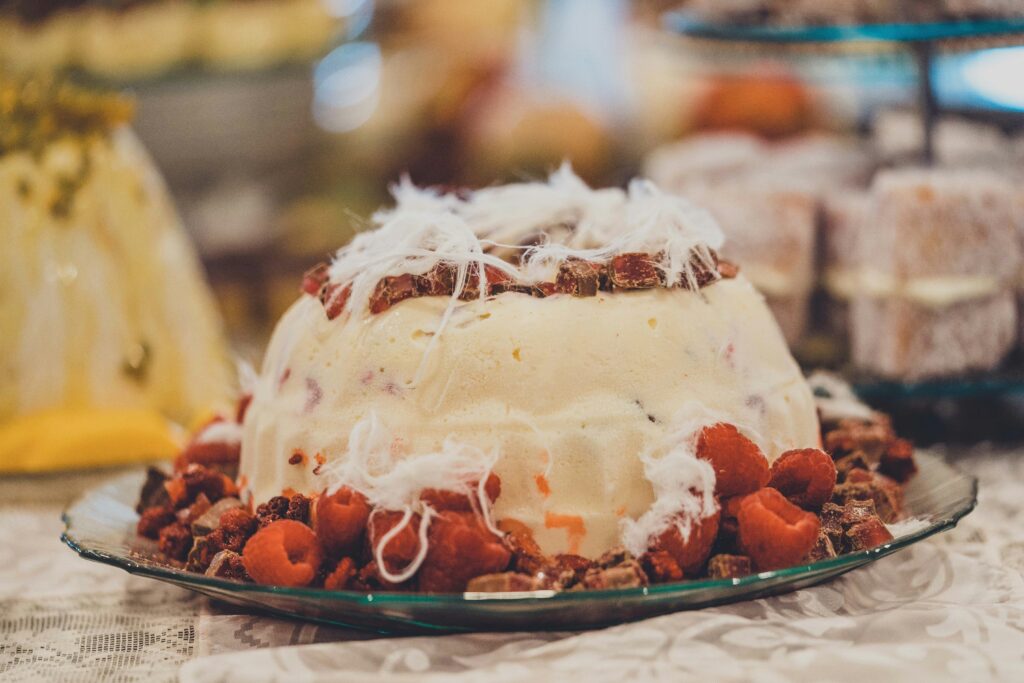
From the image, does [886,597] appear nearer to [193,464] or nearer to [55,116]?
[193,464]

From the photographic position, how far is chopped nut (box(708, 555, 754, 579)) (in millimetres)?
1042

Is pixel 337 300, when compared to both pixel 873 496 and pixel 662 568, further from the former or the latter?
pixel 873 496

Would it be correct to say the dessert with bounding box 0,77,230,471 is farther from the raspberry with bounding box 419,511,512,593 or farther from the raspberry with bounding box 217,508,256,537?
the raspberry with bounding box 419,511,512,593

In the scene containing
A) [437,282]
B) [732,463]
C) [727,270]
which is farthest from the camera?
[727,270]

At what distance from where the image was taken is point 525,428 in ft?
3.75

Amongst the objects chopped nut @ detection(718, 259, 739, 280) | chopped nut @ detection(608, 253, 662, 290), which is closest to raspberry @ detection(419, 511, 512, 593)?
chopped nut @ detection(608, 253, 662, 290)

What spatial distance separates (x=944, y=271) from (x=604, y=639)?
Answer: 108cm

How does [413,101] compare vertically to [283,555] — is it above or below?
above

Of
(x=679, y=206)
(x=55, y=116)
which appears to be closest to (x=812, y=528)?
(x=679, y=206)

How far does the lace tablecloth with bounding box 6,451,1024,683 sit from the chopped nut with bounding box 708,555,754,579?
0.04m

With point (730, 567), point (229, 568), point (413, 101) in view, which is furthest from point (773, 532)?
point (413, 101)

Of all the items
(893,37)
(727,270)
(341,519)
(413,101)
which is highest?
(893,37)

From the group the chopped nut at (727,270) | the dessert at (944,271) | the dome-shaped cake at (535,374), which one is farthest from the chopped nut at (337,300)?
the dessert at (944,271)

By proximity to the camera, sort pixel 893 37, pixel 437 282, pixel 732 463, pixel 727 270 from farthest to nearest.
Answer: pixel 893 37 < pixel 727 270 < pixel 437 282 < pixel 732 463
